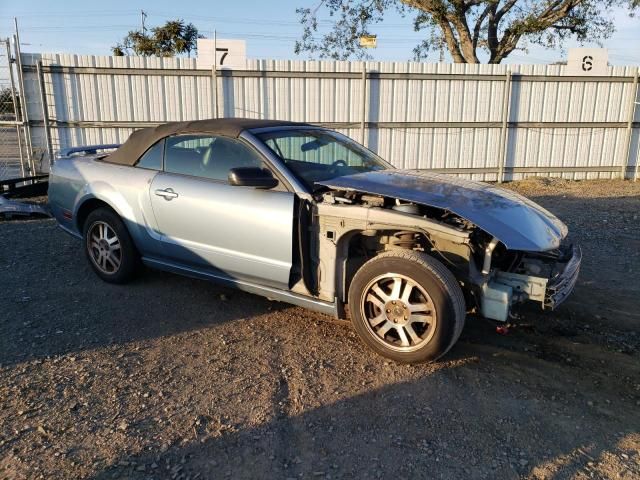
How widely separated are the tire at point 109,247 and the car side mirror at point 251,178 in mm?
1562

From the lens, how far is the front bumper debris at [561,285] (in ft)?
11.9

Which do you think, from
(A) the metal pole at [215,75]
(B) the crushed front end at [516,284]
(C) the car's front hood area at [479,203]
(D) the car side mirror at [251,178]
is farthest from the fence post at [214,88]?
(B) the crushed front end at [516,284]

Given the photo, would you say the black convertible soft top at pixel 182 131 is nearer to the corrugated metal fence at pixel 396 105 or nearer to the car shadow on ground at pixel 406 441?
the car shadow on ground at pixel 406 441

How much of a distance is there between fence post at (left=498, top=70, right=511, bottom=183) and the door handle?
9.62m

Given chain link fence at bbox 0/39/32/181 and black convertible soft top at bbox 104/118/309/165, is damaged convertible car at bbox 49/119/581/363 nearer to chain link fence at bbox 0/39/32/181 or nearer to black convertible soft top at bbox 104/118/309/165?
black convertible soft top at bbox 104/118/309/165

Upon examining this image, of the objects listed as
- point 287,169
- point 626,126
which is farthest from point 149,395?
point 626,126

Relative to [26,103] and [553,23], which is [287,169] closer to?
[26,103]

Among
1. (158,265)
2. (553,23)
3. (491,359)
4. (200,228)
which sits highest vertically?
(553,23)

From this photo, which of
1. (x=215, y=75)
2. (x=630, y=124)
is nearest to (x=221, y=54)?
(x=215, y=75)

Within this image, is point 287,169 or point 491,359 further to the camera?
point 287,169

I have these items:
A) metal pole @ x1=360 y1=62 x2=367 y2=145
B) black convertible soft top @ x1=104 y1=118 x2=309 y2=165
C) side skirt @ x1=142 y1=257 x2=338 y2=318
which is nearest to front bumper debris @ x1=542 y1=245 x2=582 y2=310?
side skirt @ x1=142 y1=257 x2=338 y2=318

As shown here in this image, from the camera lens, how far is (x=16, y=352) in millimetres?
3953

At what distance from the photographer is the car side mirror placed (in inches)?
161

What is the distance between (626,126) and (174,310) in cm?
1228
